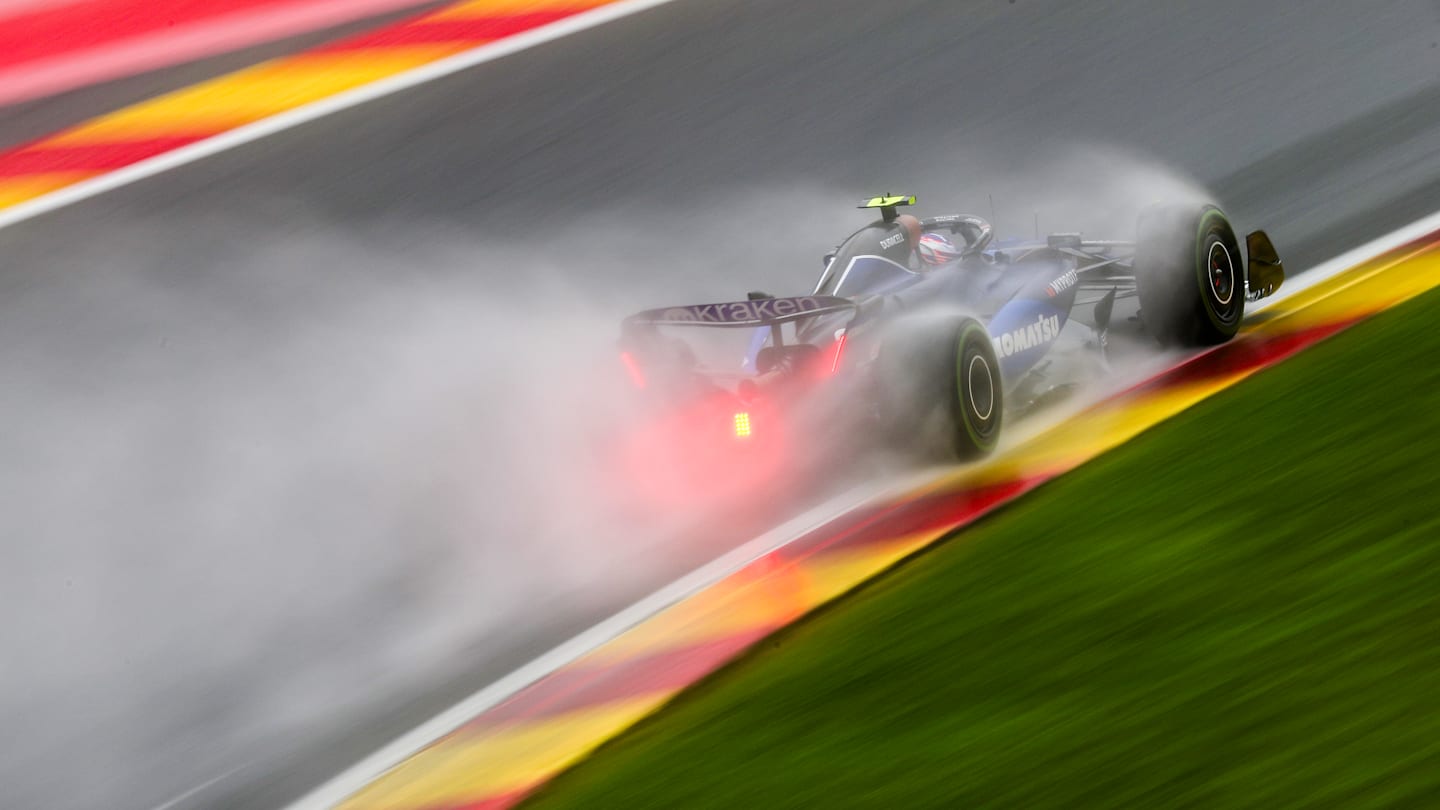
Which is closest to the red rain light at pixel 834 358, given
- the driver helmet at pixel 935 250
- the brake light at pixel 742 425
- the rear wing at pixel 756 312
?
the rear wing at pixel 756 312

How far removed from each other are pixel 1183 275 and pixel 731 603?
7.88 ft

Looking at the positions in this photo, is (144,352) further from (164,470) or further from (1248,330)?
(1248,330)

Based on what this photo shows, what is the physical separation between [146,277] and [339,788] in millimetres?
4699

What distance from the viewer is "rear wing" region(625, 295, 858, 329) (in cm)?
559

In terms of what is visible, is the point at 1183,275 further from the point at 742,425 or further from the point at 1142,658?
the point at 1142,658

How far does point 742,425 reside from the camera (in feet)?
18.0

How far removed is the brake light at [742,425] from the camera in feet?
18.0

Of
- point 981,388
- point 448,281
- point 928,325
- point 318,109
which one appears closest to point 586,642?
point 928,325

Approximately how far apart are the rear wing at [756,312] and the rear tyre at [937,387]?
28 cm

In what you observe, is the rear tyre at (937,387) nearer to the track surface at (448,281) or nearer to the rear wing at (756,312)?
the rear wing at (756,312)

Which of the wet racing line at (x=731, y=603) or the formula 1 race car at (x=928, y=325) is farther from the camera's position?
the formula 1 race car at (x=928, y=325)

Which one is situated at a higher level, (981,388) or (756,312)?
(756,312)

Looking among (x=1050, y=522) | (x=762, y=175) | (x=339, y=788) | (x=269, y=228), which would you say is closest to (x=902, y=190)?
(x=762, y=175)

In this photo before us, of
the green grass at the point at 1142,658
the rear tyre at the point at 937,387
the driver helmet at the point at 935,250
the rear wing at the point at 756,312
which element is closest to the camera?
the green grass at the point at 1142,658
